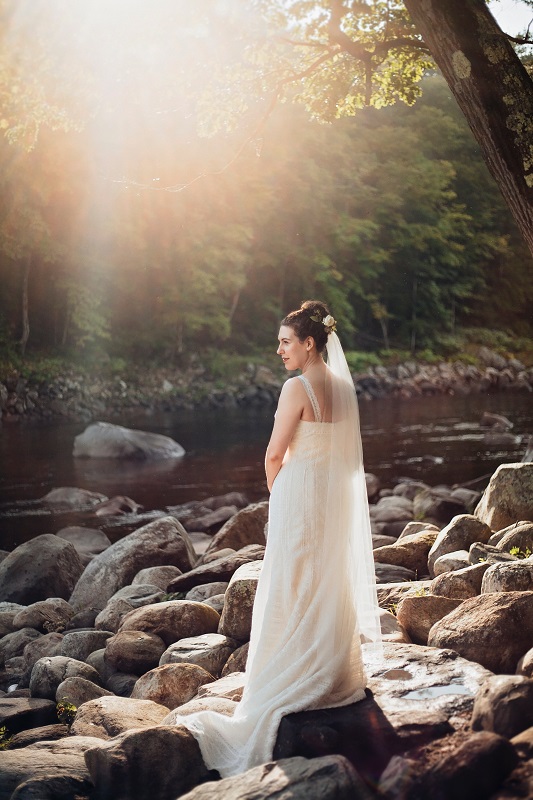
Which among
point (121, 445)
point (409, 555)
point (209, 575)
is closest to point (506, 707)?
point (409, 555)

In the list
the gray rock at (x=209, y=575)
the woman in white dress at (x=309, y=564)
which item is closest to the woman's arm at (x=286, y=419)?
the woman in white dress at (x=309, y=564)

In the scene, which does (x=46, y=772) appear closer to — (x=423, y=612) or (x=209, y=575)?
(x=423, y=612)

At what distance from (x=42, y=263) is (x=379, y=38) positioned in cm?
2749

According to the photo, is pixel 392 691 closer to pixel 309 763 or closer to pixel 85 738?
pixel 309 763

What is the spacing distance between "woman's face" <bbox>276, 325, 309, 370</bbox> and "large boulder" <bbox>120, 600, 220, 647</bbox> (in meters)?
2.95

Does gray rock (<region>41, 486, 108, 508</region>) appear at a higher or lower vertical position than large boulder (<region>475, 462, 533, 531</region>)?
higher

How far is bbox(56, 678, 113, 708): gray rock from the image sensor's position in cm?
641

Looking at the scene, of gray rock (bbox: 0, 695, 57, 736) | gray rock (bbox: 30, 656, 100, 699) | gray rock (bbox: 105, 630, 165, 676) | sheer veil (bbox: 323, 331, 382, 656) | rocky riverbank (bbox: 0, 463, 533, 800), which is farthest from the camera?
gray rock (bbox: 105, 630, 165, 676)

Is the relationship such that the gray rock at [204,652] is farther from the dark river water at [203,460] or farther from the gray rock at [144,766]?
the dark river water at [203,460]

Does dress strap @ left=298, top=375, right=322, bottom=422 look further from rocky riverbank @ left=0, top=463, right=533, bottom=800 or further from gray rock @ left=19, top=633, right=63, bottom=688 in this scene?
gray rock @ left=19, top=633, right=63, bottom=688

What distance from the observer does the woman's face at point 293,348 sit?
5102 mm

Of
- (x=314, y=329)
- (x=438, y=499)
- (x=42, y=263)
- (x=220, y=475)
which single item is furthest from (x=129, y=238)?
(x=314, y=329)

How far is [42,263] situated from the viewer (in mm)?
35094

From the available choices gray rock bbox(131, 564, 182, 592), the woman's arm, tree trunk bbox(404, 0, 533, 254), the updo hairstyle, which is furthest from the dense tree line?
the woman's arm
